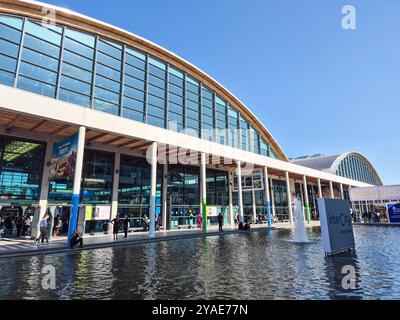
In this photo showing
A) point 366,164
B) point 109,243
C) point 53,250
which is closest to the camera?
point 53,250

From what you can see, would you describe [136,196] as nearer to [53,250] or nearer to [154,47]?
[53,250]

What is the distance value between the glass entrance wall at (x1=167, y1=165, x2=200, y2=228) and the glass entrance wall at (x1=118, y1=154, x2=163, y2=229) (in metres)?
A: 1.92

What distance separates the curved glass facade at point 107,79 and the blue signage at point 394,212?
17.8 metres

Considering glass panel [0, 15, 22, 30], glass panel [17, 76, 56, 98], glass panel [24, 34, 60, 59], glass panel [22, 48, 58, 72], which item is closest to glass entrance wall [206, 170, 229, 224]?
glass panel [17, 76, 56, 98]

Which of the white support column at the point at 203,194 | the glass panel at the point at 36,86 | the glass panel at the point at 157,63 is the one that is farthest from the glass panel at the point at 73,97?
the white support column at the point at 203,194

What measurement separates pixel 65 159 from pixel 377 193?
4053 cm

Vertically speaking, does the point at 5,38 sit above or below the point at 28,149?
above

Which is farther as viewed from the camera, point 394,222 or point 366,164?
point 366,164

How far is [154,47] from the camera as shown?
26906 mm

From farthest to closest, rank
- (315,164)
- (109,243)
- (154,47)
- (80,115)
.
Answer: (315,164) → (154,47) → (80,115) → (109,243)

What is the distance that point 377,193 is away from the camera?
3803cm
